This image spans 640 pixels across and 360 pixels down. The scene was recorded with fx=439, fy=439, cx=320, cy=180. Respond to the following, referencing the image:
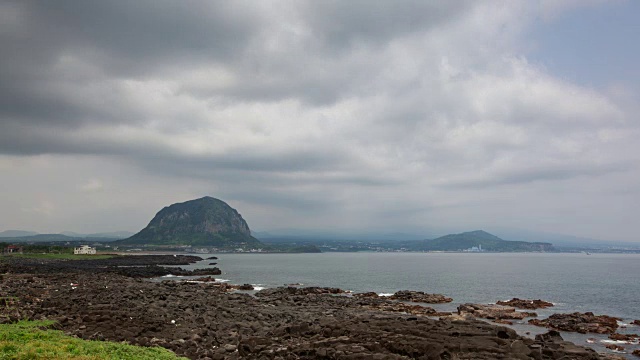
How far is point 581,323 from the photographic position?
47188mm

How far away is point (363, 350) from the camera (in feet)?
83.6


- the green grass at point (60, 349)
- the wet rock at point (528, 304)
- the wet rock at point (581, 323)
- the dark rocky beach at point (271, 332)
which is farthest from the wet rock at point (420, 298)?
the green grass at point (60, 349)

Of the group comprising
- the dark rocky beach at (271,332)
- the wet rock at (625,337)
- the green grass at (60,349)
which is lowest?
the wet rock at (625,337)

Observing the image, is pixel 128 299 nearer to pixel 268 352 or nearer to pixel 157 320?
pixel 157 320

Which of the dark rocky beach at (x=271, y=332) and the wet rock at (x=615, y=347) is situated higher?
the dark rocky beach at (x=271, y=332)

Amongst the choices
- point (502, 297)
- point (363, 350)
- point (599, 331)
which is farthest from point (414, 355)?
point (502, 297)

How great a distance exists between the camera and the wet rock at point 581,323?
4491 cm

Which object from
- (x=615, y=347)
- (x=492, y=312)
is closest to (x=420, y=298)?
(x=492, y=312)

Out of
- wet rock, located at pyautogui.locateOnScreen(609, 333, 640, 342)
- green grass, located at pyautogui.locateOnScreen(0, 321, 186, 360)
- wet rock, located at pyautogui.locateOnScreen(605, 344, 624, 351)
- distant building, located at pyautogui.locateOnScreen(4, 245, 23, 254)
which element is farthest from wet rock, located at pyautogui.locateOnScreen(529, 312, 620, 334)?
distant building, located at pyautogui.locateOnScreen(4, 245, 23, 254)

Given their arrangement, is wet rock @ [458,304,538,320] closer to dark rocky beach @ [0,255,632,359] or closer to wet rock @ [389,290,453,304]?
wet rock @ [389,290,453,304]

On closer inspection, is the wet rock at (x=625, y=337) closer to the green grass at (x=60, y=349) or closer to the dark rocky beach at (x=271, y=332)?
the dark rocky beach at (x=271, y=332)

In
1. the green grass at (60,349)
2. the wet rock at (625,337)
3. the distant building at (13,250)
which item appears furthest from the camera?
the distant building at (13,250)

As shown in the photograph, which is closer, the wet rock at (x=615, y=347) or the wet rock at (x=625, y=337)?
the wet rock at (x=615, y=347)

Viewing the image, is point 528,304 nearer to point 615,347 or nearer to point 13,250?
point 615,347
